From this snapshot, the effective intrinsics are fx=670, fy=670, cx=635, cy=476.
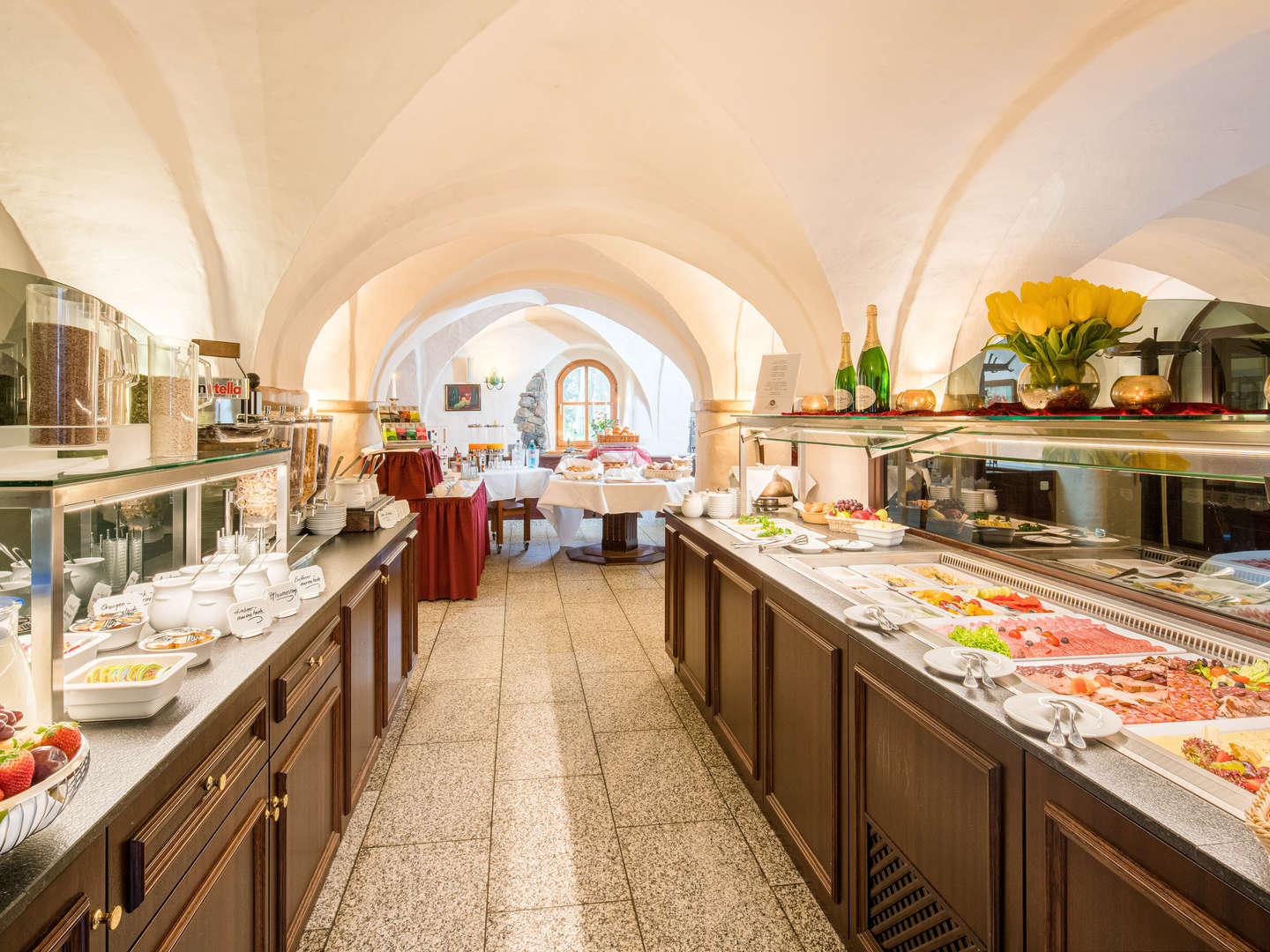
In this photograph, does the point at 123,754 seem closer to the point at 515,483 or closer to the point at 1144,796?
the point at 1144,796

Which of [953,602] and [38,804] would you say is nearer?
[38,804]

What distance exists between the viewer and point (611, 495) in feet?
24.0

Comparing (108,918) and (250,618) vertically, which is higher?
(250,618)

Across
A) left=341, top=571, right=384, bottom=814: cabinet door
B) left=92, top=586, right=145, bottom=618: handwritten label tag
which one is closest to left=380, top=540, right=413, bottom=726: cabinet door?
left=341, top=571, right=384, bottom=814: cabinet door

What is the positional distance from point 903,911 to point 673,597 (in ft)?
8.44

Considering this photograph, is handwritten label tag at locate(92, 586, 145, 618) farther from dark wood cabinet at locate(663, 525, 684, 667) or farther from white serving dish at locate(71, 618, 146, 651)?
dark wood cabinet at locate(663, 525, 684, 667)

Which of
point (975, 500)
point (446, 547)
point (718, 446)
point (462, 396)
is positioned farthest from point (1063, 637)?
point (462, 396)

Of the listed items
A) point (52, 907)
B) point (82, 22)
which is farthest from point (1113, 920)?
point (82, 22)

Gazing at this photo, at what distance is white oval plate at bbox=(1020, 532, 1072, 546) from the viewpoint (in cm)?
230

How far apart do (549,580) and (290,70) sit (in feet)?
15.8

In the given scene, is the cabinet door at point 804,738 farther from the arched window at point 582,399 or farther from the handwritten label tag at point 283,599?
the arched window at point 582,399

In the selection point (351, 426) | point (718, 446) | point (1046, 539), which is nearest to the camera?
point (1046, 539)

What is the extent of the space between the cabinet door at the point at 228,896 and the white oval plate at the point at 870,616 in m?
1.54

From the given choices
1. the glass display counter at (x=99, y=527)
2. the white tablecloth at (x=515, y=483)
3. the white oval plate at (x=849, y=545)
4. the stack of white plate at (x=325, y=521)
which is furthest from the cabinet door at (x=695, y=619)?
the white tablecloth at (x=515, y=483)
